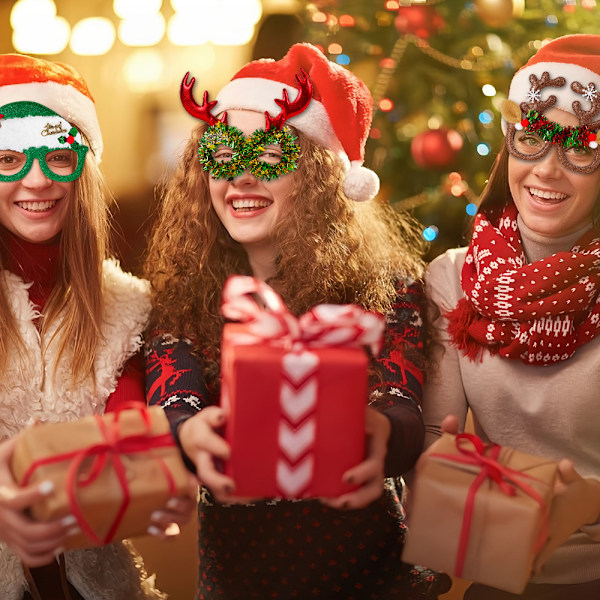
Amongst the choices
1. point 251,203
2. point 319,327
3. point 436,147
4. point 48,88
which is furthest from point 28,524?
point 436,147

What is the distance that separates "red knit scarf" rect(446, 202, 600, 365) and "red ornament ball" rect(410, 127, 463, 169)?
1343 millimetres

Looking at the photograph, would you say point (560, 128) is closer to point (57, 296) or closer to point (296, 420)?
point (296, 420)

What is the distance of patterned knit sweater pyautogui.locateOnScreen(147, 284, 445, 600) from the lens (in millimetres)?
1564

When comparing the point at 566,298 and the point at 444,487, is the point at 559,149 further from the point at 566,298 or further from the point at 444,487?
the point at 444,487

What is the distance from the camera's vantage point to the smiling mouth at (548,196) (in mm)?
1560

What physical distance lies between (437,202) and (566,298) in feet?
5.53

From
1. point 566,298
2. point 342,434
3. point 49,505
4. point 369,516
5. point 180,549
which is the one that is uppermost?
point 566,298

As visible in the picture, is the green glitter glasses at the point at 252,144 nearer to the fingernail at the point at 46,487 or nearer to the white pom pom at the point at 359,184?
the white pom pom at the point at 359,184

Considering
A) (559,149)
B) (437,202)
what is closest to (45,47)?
(437,202)

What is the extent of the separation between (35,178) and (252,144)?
457 mm

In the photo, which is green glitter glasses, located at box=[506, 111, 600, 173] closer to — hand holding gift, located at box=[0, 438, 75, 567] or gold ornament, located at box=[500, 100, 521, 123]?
gold ornament, located at box=[500, 100, 521, 123]

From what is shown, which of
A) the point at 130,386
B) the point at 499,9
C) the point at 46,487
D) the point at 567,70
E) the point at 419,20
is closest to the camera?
the point at 46,487

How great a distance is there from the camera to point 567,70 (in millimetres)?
1521

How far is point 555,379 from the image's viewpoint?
158 cm
